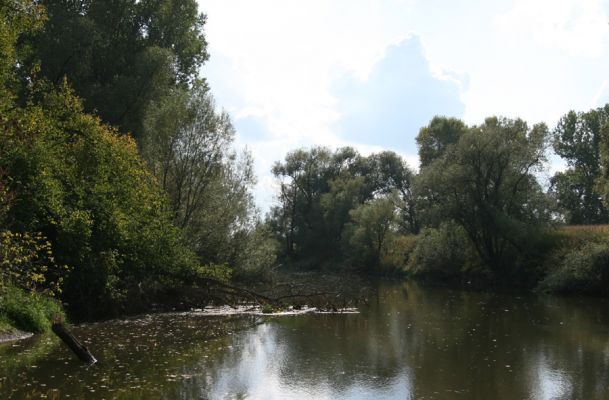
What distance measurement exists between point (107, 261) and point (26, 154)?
176 inches

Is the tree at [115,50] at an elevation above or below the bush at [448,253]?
above

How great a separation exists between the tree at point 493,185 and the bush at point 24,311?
34.0 metres

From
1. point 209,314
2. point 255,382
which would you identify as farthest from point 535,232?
point 255,382

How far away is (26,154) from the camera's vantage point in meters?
18.4

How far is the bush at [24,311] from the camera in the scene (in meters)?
16.2

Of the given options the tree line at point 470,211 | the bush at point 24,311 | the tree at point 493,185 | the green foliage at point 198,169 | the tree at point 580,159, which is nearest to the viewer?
the bush at point 24,311

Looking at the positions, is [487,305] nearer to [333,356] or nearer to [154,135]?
[333,356]

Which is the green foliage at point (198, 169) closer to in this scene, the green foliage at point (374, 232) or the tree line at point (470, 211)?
the tree line at point (470, 211)

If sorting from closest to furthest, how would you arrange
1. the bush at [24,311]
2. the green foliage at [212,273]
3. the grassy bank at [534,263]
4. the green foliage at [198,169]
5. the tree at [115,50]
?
1. the bush at [24,311]
2. the green foliage at [212,273]
3. the green foliage at [198,169]
4. the tree at [115,50]
5. the grassy bank at [534,263]

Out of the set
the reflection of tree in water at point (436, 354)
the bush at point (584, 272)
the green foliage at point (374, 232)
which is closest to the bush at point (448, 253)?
the bush at point (584, 272)

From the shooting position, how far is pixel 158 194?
2469cm

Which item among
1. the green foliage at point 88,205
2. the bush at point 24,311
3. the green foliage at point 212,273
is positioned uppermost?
the green foliage at point 88,205

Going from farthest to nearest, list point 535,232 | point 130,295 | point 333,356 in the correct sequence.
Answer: point 535,232, point 130,295, point 333,356

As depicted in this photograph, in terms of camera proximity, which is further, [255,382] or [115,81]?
[115,81]
